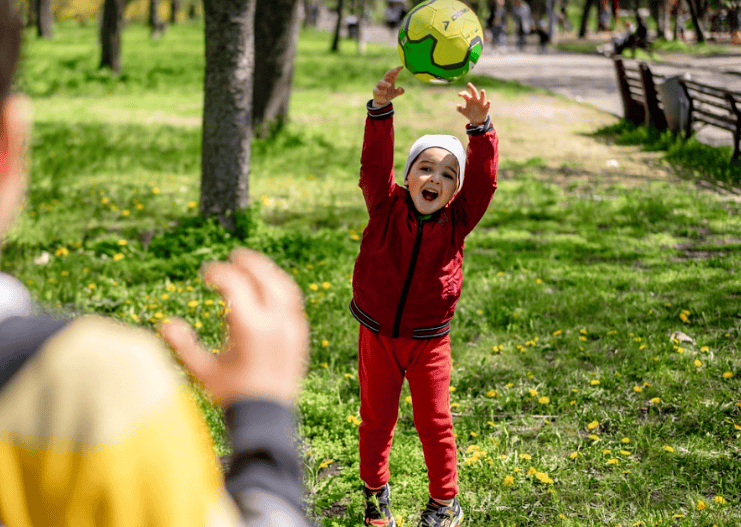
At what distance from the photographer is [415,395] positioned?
321 centimetres

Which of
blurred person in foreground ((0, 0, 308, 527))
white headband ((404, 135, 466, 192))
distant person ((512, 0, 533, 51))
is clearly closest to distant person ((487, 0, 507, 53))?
distant person ((512, 0, 533, 51))

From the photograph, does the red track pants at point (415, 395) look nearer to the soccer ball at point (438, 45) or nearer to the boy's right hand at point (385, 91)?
the boy's right hand at point (385, 91)

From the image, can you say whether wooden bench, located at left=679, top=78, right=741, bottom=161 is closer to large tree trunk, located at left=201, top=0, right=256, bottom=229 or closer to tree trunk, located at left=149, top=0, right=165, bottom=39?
large tree trunk, located at left=201, top=0, right=256, bottom=229

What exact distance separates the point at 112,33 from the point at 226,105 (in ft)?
53.5

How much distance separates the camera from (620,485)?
12.0 ft

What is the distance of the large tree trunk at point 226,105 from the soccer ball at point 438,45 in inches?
124

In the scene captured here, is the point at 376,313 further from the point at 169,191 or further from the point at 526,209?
the point at 169,191

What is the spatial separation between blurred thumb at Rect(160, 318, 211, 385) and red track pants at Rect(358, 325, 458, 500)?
2.22m

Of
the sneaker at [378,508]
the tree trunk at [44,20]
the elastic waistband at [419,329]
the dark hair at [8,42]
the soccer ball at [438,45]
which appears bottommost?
the sneaker at [378,508]

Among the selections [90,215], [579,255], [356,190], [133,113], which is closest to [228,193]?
[90,215]

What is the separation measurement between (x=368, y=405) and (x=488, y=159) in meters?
1.19

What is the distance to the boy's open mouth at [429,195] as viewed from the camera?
124 inches

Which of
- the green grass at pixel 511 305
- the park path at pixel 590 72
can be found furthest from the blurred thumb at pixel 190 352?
the park path at pixel 590 72

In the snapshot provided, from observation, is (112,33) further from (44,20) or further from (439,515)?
(439,515)
